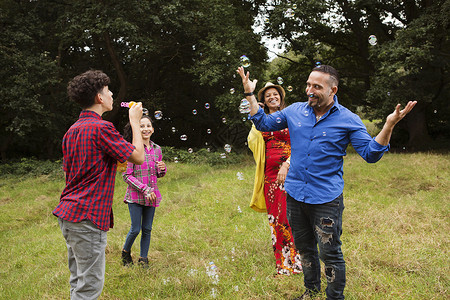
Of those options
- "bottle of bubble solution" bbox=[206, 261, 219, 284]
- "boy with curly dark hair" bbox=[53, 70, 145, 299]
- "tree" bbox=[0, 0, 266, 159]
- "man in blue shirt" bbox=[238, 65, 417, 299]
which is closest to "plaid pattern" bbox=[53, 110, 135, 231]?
"boy with curly dark hair" bbox=[53, 70, 145, 299]

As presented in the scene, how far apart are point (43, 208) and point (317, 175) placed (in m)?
7.93

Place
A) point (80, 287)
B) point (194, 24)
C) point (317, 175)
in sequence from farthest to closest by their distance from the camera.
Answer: point (194, 24), point (317, 175), point (80, 287)

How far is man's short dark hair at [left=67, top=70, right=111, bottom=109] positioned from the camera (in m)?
2.50

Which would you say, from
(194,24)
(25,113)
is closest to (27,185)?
(25,113)

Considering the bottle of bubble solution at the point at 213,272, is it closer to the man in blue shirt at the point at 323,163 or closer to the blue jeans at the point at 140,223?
the blue jeans at the point at 140,223

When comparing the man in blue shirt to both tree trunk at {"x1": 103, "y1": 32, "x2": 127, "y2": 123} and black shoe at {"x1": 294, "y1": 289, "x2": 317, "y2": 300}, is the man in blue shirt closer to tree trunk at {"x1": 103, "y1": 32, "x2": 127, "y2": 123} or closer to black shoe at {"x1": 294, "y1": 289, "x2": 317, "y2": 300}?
black shoe at {"x1": 294, "y1": 289, "x2": 317, "y2": 300}

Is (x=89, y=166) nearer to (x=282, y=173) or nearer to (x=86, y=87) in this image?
(x=86, y=87)

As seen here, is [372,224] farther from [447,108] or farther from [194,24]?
[447,108]

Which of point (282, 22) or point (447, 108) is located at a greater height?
A: point (282, 22)

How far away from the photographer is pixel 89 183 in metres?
2.44

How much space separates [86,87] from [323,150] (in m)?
1.87

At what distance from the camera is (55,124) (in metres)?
15.7

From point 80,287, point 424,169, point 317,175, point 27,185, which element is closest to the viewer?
point 80,287

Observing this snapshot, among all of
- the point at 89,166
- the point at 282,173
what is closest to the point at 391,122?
the point at 282,173
